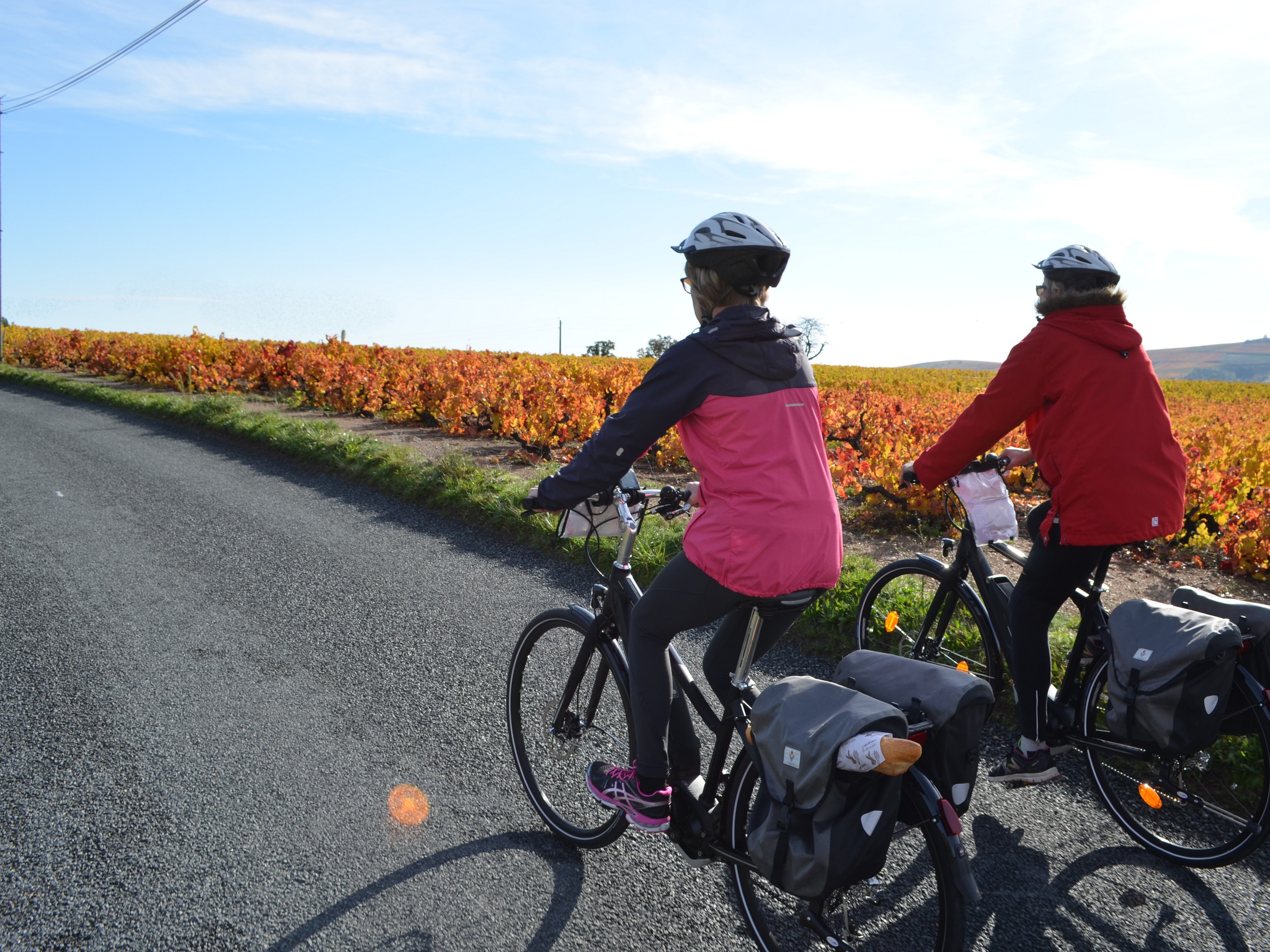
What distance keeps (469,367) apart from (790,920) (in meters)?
12.9

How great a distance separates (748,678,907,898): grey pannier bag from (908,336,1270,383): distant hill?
532ft

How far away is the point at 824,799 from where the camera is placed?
1.80 m

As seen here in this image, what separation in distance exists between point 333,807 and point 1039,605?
291cm

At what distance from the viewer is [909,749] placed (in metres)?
1.68

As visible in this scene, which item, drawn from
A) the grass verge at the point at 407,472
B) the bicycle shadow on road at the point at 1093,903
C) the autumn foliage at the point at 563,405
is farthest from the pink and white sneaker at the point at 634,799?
the autumn foliage at the point at 563,405

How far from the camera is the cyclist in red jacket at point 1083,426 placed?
9.21 ft

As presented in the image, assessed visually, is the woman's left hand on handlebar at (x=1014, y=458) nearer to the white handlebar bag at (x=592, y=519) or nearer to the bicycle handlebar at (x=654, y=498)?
the bicycle handlebar at (x=654, y=498)

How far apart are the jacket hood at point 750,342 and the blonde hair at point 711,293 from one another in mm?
61

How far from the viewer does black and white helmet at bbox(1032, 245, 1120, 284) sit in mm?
2861

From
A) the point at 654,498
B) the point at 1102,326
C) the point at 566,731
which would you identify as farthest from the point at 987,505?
the point at 566,731

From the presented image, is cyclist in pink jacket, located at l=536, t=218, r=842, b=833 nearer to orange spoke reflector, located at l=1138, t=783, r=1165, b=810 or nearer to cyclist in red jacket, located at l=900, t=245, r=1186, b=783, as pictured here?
cyclist in red jacket, located at l=900, t=245, r=1186, b=783

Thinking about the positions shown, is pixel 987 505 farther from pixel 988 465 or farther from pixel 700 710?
pixel 700 710

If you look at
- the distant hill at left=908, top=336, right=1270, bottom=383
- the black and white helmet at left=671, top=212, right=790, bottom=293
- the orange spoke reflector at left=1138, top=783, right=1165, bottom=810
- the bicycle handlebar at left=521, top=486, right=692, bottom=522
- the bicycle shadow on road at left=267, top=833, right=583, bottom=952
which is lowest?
the bicycle shadow on road at left=267, top=833, right=583, bottom=952

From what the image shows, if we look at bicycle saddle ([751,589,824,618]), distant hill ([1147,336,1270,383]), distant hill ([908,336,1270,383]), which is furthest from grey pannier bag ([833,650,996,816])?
distant hill ([1147,336,1270,383])
